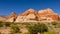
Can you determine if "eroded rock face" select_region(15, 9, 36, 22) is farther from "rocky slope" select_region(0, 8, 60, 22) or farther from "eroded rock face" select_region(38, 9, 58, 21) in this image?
"eroded rock face" select_region(38, 9, 58, 21)

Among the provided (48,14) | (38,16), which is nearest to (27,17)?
(38,16)

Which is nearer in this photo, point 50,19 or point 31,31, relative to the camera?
point 31,31

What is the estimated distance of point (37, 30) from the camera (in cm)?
2244

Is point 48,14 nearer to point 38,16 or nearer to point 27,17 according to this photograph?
point 38,16

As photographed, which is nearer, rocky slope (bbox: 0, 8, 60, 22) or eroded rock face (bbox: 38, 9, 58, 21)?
rocky slope (bbox: 0, 8, 60, 22)

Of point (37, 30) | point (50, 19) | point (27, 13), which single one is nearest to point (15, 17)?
point (27, 13)

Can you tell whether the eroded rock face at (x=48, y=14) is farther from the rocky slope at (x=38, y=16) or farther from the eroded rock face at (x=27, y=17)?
the eroded rock face at (x=27, y=17)

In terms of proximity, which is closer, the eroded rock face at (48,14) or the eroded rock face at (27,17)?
the eroded rock face at (27,17)

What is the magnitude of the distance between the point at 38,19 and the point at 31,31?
2873 inches

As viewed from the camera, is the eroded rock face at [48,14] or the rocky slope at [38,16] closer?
the rocky slope at [38,16]

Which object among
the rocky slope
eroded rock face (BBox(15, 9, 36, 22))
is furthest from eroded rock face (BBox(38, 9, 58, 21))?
eroded rock face (BBox(15, 9, 36, 22))

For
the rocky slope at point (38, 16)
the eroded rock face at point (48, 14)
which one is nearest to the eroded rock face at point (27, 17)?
the rocky slope at point (38, 16)

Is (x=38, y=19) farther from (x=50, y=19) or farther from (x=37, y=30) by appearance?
(x=37, y=30)

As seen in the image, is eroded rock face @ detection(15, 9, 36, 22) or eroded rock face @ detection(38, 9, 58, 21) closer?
eroded rock face @ detection(15, 9, 36, 22)
